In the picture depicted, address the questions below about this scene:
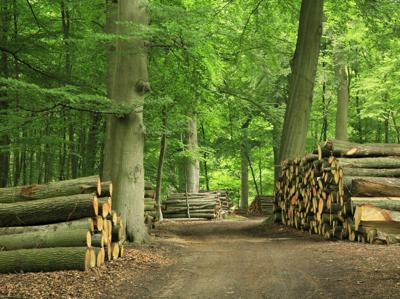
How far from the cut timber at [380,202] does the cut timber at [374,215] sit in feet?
0.38

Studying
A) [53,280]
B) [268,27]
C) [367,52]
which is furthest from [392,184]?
[367,52]

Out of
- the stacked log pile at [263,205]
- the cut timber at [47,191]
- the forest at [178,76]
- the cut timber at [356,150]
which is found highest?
the forest at [178,76]

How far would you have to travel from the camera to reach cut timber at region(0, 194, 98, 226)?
838 cm

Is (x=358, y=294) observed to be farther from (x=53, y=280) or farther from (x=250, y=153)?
(x=250, y=153)

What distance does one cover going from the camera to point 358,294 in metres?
5.93

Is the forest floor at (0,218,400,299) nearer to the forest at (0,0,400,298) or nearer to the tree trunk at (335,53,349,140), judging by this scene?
the forest at (0,0,400,298)

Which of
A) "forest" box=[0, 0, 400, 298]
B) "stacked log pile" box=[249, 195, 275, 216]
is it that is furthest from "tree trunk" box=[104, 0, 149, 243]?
"stacked log pile" box=[249, 195, 275, 216]

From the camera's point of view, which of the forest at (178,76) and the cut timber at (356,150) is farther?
the cut timber at (356,150)

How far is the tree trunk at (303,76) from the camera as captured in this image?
53.4 ft

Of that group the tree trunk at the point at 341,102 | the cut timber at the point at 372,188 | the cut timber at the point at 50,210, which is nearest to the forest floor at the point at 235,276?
the cut timber at the point at 50,210

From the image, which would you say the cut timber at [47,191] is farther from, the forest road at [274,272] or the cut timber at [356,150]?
the cut timber at [356,150]

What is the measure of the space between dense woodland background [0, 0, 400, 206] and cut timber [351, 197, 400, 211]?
4355 mm

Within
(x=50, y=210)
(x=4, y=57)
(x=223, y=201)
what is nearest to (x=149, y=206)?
(x=4, y=57)

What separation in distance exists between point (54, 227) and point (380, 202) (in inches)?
268
